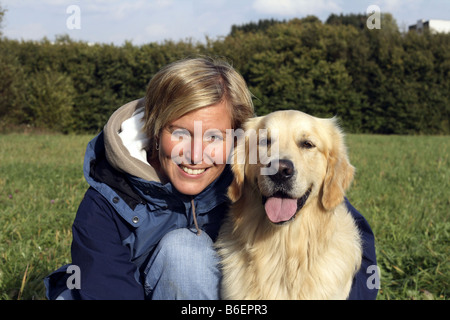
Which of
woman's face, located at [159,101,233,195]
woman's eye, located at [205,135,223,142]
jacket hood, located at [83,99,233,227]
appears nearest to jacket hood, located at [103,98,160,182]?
jacket hood, located at [83,99,233,227]

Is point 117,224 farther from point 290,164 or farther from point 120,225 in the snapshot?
point 290,164

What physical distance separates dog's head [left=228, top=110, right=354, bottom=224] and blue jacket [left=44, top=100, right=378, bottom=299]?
0.81ft

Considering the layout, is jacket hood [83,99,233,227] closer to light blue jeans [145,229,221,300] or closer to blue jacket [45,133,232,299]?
blue jacket [45,133,232,299]

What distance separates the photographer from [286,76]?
14539mm

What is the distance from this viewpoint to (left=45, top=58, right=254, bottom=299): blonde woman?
6.94 ft

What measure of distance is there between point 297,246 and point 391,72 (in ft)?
45.7

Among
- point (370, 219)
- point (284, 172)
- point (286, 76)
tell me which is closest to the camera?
point (284, 172)

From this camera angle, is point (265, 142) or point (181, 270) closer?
point (181, 270)

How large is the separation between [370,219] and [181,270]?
2.23 m

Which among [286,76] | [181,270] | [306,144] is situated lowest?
[181,270]

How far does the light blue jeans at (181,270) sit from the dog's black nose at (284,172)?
1.79 feet

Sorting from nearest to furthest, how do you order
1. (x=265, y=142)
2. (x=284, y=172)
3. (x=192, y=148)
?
1. (x=284, y=172)
2. (x=192, y=148)
3. (x=265, y=142)

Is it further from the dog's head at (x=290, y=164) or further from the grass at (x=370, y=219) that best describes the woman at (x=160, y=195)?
the grass at (x=370, y=219)

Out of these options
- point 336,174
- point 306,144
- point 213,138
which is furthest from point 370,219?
point 213,138
